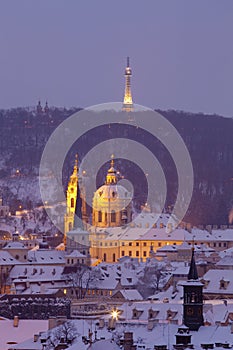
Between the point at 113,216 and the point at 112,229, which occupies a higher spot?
the point at 113,216

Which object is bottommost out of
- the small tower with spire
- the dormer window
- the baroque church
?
the small tower with spire

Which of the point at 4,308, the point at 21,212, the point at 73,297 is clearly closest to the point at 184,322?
the point at 4,308

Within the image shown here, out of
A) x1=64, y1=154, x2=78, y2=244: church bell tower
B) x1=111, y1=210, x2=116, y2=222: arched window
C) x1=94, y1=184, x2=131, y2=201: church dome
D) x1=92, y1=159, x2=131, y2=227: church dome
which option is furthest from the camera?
x1=94, y1=184, x2=131, y2=201: church dome

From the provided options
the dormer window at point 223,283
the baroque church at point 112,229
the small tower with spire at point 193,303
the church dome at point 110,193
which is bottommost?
the small tower with spire at point 193,303

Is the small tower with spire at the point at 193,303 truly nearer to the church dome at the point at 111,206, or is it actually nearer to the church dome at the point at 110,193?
the church dome at the point at 111,206

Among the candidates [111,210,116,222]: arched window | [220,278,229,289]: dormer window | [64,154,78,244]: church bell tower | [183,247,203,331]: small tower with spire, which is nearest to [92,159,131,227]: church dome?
[111,210,116,222]: arched window

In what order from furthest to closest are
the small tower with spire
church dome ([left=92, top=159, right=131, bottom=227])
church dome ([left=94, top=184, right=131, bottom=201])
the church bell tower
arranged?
church dome ([left=94, top=184, right=131, bottom=201]) → church dome ([left=92, top=159, right=131, bottom=227]) → the church bell tower → the small tower with spire

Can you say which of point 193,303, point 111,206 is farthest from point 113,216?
point 193,303

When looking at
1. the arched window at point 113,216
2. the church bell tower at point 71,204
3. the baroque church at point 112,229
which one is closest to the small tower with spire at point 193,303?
the baroque church at point 112,229

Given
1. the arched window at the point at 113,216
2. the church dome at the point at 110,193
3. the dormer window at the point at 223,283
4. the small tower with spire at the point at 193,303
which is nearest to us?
the small tower with spire at the point at 193,303

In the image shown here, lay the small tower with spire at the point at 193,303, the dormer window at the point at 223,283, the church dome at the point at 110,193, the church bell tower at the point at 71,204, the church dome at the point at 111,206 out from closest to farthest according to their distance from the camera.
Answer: the small tower with spire at the point at 193,303 → the dormer window at the point at 223,283 → the church bell tower at the point at 71,204 → the church dome at the point at 111,206 → the church dome at the point at 110,193

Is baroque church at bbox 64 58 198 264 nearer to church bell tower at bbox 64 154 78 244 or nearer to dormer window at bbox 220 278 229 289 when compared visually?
church bell tower at bbox 64 154 78 244

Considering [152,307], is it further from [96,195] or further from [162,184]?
[162,184]

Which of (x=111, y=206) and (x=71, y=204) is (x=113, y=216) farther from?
(x=71, y=204)
